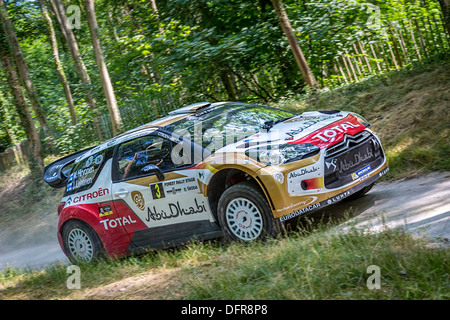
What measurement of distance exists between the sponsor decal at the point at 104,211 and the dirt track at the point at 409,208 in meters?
2.99

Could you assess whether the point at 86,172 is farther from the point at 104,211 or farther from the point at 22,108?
the point at 22,108

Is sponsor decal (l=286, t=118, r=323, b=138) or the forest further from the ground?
the forest

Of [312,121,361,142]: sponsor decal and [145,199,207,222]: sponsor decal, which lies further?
[145,199,207,222]: sponsor decal

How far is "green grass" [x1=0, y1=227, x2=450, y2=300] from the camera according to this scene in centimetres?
390

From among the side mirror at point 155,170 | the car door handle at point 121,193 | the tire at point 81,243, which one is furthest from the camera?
the tire at point 81,243

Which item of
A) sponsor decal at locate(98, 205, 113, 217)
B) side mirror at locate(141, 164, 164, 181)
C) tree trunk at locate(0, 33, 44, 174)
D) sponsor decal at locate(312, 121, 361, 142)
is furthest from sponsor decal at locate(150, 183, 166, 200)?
tree trunk at locate(0, 33, 44, 174)

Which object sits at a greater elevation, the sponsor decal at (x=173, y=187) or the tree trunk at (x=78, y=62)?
the tree trunk at (x=78, y=62)

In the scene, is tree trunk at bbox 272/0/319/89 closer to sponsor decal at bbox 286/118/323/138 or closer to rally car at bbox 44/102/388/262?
rally car at bbox 44/102/388/262

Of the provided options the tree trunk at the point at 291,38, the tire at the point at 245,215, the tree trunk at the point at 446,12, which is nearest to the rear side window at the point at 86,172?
the tire at the point at 245,215

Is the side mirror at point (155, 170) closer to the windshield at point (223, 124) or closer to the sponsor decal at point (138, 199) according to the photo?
the sponsor decal at point (138, 199)

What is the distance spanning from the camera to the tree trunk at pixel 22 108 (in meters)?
16.3

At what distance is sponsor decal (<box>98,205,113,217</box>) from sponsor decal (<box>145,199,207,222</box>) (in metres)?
0.64
